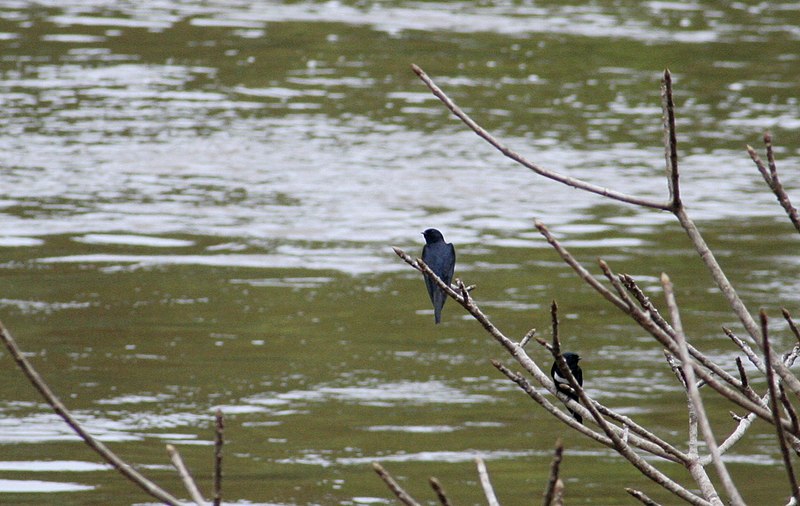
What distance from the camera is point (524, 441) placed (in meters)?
6.76

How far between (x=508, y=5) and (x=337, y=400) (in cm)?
1565

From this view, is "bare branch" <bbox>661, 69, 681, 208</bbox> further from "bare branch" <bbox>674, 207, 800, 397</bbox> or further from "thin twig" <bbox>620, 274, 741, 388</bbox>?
"thin twig" <bbox>620, 274, 741, 388</bbox>

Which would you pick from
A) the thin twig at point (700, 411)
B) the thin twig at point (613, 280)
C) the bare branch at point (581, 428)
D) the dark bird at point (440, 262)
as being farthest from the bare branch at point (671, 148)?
the dark bird at point (440, 262)

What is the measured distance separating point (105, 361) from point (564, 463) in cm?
266

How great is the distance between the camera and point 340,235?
33.6ft

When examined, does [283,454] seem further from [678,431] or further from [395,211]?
[395,211]

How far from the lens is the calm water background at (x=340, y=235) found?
667cm

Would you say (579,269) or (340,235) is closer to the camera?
(579,269)

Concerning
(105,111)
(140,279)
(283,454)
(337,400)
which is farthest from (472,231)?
(105,111)

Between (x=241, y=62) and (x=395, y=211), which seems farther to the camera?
(x=241, y=62)

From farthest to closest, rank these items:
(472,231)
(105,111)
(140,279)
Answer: (105,111) < (472,231) < (140,279)

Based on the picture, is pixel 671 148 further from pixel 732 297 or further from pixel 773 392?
pixel 773 392

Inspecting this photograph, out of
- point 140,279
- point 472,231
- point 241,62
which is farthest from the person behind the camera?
point 241,62

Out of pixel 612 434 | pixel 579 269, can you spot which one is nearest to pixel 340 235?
pixel 612 434
